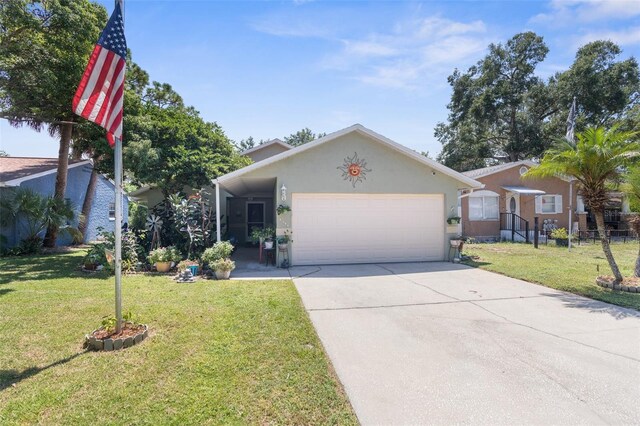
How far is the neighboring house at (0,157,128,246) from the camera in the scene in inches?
524

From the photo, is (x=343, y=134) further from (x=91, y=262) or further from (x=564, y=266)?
(x=91, y=262)

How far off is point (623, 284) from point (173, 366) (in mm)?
9276

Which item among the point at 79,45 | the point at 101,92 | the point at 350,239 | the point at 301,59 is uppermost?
the point at 79,45

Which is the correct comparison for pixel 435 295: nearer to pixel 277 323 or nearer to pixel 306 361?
pixel 277 323

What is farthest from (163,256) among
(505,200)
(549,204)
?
(549,204)

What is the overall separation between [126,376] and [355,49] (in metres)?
10.0

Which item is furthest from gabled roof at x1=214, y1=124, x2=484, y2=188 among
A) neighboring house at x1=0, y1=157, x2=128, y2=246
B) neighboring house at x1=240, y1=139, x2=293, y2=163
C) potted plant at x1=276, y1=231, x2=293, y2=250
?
neighboring house at x1=240, y1=139, x2=293, y2=163

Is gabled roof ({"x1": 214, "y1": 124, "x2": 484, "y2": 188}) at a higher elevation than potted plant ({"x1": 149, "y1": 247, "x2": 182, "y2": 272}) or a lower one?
higher

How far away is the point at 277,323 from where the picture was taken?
206 inches

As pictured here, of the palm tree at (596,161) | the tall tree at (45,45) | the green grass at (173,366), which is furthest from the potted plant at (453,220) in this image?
the tall tree at (45,45)

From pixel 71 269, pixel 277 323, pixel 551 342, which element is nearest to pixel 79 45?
pixel 71 269

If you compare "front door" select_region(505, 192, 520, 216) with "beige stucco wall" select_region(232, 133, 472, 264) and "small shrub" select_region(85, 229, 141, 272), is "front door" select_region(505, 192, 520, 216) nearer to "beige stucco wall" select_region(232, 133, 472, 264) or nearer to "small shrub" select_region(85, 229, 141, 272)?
"beige stucco wall" select_region(232, 133, 472, 264)

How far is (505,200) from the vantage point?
1947 centimetres

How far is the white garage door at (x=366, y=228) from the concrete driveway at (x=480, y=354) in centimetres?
342
